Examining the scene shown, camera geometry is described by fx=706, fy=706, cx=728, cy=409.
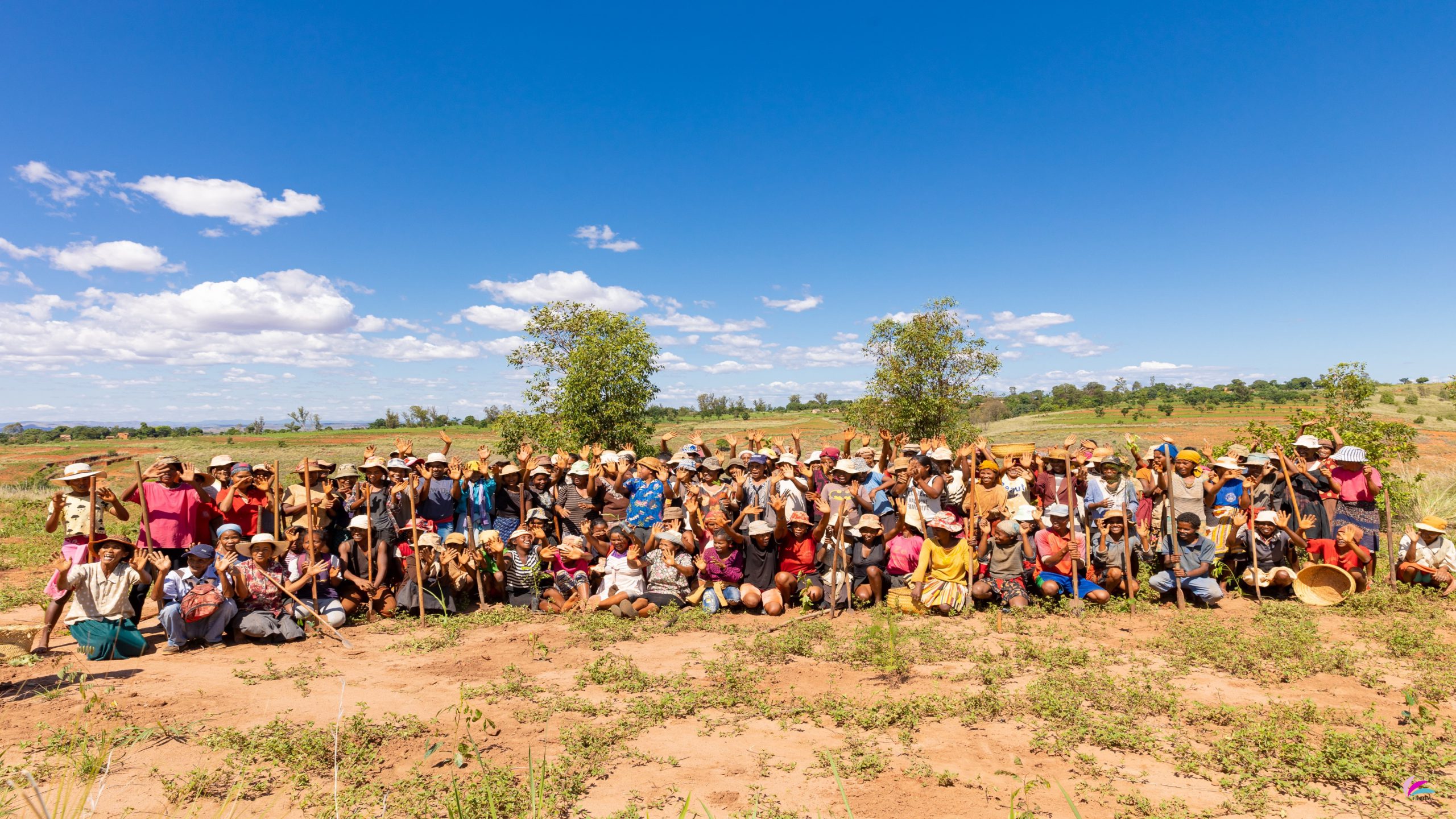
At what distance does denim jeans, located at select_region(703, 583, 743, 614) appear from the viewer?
332 inches

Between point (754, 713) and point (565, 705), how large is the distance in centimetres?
156

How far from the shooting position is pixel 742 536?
8727 millimetres

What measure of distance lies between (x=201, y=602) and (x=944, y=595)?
26.2 ft

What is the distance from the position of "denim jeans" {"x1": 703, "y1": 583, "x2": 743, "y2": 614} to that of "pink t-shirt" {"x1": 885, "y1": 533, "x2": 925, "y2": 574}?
6.06 ft

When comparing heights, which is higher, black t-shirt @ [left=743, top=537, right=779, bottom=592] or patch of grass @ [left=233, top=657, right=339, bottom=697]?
black t-shirt @ [left=743, top=537, right=779, bottom=592]

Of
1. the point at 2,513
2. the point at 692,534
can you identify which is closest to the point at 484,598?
the point at 692,534

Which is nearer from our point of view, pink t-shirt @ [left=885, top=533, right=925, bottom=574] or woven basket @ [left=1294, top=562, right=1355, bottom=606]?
woven basket @ [left=1294, top=562, right=1355, bottom=606]

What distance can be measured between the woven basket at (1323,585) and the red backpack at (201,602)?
39.4 feet

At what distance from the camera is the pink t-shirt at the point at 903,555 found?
8.45 metres

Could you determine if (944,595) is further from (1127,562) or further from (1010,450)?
(1010,450)

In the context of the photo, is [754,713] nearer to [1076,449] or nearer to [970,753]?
Answer: [970,753]

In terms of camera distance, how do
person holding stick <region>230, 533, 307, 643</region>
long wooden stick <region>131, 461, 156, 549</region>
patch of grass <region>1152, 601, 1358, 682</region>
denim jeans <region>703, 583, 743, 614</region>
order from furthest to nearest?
denim jeans <region>703, 583, 743, 614</region>, person holding stick <region>230, 533, 307, 643</region>, long wooden stick <region>131, 461, 156, 549</region>, patch of grass <region>1152, 601, 1358, 682</region>

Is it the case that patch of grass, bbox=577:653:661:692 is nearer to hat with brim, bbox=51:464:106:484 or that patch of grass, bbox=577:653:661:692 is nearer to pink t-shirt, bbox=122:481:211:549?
pink t-shirt, bbox=122:481:211:549

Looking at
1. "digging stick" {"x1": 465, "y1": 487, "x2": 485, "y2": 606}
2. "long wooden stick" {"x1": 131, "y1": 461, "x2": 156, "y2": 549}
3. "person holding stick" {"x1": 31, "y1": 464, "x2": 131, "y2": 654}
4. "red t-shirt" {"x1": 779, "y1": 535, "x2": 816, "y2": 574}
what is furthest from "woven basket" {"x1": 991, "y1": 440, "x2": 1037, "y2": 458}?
"person holding stick" {"x1": 31, "y1": 464, "x2": 131, "y2": 654}
